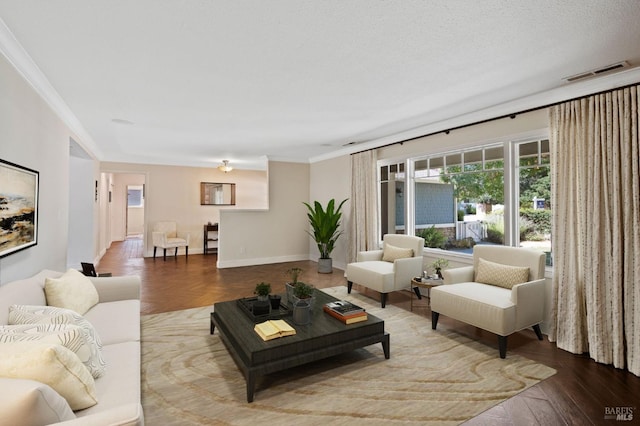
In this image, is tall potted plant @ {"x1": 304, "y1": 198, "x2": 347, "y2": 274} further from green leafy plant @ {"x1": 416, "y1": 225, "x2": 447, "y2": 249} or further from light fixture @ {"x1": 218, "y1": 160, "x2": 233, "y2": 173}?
light fixture @ {"x1": 218, "y1": 160, "x2": 233, "y2": 173}

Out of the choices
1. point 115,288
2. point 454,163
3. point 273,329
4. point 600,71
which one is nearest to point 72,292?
point 115,288

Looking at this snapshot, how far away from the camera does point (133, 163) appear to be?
7.53 metres

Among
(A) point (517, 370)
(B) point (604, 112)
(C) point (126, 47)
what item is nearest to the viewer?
(C) point (126, 47)

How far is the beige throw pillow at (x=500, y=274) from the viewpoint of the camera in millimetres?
3146

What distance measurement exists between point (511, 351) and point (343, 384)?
1.66m

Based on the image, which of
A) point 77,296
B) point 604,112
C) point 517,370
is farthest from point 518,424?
point 77,296

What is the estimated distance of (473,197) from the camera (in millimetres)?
4281

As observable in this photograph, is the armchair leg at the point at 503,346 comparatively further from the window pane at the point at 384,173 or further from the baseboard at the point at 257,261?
the baseboard at the point at 257,261

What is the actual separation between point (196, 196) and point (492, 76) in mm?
7396

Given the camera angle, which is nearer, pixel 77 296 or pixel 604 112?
pixel 77 296

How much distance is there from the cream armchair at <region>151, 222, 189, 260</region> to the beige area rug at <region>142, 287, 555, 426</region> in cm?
472

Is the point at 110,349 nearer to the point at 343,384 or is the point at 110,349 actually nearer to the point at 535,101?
the point at 343,384

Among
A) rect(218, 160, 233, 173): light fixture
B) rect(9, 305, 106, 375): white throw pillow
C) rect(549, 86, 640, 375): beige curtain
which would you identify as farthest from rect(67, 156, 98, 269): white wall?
rect(549, 86, 640, 375): beige curtain

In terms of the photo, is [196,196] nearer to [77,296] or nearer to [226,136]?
[226,136]
